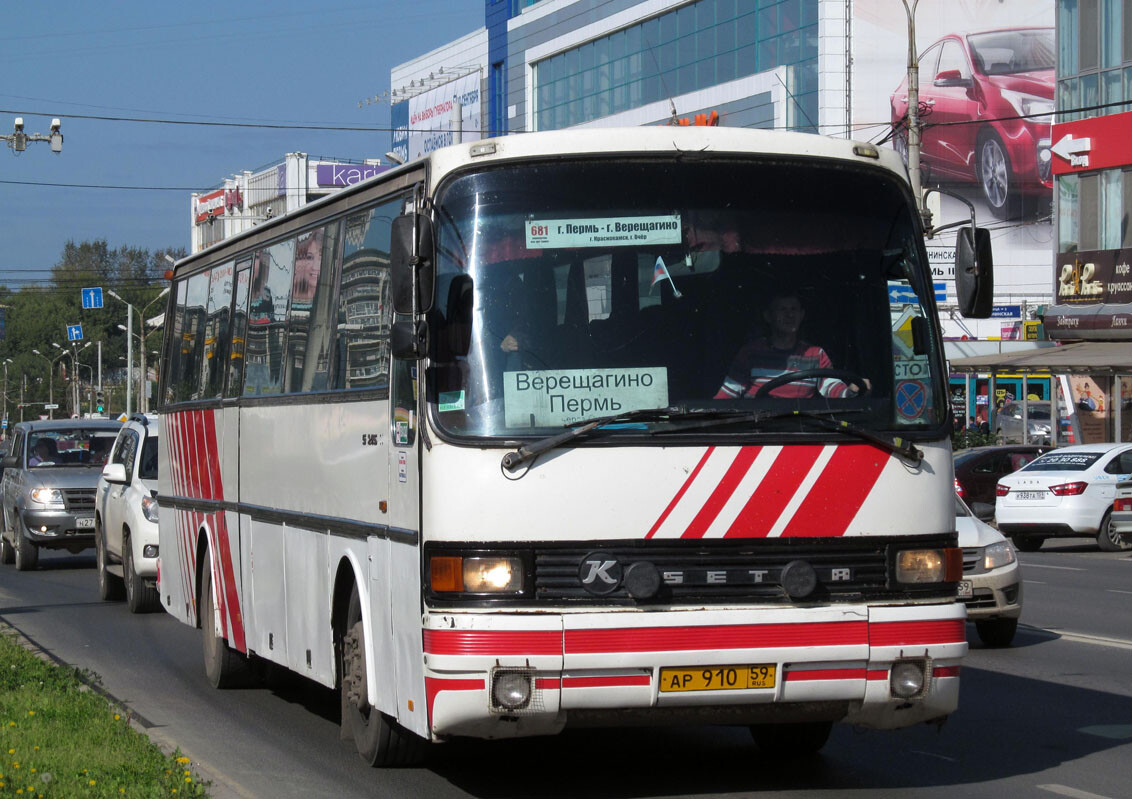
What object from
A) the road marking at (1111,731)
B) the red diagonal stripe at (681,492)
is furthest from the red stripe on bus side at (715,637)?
the road marking at (1111,731)

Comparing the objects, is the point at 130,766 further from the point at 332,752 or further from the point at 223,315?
the point at 223,315

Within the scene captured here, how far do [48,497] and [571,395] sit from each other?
57.3ft

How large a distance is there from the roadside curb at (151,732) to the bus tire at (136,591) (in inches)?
102

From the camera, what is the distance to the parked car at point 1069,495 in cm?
2592

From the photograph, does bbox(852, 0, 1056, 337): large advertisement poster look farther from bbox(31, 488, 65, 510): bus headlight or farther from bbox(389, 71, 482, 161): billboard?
bbox(31, 488, 65, 510): bus headlight

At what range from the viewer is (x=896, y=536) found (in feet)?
23.6

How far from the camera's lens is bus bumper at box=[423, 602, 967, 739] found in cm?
678

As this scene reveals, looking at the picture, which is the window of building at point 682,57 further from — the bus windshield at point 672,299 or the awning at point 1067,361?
the bus windshield at point 672,299

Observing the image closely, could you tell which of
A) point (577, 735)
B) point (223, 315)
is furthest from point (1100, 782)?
point (223, 315)

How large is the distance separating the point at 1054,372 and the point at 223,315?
2817cm

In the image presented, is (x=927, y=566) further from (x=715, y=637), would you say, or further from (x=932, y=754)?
(x=932, y=754)

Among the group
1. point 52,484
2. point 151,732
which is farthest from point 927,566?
point 52,484

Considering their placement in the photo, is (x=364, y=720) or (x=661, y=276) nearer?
(x=661, y=276)

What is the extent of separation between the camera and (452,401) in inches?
277
